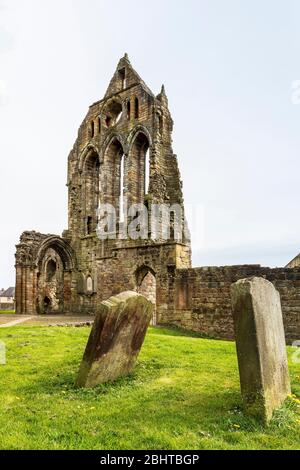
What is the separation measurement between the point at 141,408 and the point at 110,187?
2196 centimetres

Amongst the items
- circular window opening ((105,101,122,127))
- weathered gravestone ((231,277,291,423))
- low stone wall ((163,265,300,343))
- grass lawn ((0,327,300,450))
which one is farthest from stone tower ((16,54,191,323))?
weathered gravestone ((231,277,291,423))

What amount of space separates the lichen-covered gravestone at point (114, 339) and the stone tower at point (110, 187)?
13.9 metres

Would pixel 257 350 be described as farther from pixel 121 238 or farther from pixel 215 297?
pixel 121 238

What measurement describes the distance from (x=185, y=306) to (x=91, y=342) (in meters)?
9.12

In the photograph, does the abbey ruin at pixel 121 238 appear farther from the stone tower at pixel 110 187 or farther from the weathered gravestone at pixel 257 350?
the weathered gravestone at pixel 257 350

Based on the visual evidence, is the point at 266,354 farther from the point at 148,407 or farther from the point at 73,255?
the point at 73,255

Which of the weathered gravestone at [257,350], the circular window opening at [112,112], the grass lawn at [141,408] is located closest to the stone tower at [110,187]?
the circular window opening at [112,112]

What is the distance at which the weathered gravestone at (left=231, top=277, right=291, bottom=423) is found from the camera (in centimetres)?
434

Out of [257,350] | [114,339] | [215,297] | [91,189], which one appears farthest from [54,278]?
[257,350]

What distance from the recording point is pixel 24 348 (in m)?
8.57

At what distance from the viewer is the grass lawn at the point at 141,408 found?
3.85 meters

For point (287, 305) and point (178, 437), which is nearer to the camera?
point (178, 437)

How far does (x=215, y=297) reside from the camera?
45.2 feet
